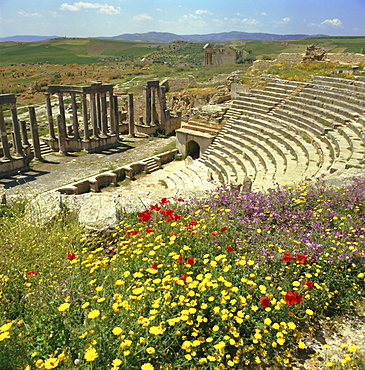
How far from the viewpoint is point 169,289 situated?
14.6 ft

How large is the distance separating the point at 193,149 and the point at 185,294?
20707 millimetres

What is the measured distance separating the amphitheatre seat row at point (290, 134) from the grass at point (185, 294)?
6.60 meters

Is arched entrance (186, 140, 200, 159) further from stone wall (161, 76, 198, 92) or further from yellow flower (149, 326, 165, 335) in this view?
yellow flower (149, 326, 165, 335)

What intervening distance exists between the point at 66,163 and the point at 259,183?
13.9 metres

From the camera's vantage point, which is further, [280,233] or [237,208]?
[237,208]

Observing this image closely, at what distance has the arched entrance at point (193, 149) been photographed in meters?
24.2

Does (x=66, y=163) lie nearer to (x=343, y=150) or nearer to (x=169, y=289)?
(x=343, y=150)

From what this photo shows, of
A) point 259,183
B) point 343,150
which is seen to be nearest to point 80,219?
point 259,183

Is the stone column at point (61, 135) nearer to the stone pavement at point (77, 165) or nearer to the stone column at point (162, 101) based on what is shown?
the stone pavement at point (77, 165)

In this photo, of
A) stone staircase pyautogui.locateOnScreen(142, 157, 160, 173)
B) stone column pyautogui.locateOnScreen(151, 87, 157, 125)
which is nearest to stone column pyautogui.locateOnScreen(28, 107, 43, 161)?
stone staircase pyautogui.locateOnScreen(142, 157, 160, 173)

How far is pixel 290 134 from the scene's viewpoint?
18.0 m

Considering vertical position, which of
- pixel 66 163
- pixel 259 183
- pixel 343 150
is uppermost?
pixel 343 150

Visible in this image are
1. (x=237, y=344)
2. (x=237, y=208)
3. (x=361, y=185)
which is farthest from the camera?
(x=361, y=185)

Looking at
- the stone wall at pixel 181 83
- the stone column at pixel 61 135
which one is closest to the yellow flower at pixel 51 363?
the stone column at pixel 61 135
